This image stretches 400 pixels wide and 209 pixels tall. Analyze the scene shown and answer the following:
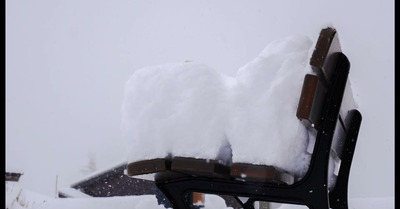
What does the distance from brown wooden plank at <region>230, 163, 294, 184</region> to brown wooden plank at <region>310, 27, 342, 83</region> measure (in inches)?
13.3

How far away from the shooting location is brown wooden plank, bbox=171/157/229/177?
5.14ft

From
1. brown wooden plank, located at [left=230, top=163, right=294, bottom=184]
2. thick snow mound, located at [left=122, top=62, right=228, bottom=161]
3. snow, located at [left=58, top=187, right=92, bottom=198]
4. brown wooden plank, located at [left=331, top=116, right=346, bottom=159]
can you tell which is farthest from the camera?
snow, located at [left=58, top=187, right=92, bottom=198]

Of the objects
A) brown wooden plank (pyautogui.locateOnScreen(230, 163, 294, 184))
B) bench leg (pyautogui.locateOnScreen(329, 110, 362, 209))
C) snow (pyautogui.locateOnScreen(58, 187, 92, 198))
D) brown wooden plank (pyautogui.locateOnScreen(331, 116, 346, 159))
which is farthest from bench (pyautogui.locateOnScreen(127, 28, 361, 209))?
snow (pyautogui.locateOnScreen(58, 187, 92, 198))

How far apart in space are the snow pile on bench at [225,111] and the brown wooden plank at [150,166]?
2cm

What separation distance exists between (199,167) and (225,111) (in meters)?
0.20

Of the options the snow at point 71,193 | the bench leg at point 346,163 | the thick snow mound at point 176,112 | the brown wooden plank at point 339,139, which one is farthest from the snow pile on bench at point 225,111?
the snow at point 71,193

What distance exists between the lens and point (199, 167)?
157cm

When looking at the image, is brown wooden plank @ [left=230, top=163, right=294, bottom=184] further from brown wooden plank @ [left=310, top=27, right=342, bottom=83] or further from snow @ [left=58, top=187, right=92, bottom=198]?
snow @ [left=58, top=187, right=92, bottom=198]

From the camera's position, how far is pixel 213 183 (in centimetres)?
165

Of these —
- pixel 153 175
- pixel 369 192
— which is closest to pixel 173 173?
pixel 153 175

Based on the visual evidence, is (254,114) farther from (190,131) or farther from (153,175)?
(153,175)

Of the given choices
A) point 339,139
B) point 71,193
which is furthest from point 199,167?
point 71,193

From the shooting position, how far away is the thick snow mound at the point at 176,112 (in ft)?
5.32

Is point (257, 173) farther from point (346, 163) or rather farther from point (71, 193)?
point (71, 193)
